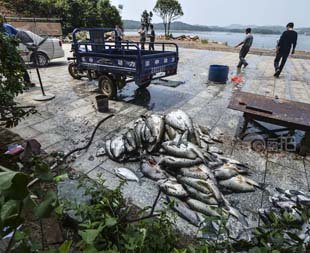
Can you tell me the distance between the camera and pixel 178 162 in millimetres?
2805

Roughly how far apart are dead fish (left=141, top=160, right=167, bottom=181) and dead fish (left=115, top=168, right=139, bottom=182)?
167 millimetres

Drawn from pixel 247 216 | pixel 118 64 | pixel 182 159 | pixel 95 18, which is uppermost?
pixel 95 18

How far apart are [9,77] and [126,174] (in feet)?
7.04

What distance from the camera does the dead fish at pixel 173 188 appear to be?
2502 mm

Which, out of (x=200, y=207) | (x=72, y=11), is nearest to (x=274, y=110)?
(x=200, y=207)

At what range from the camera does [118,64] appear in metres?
5.20

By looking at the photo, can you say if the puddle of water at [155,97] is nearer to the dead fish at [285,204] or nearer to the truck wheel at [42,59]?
the dead fish at [285,204]

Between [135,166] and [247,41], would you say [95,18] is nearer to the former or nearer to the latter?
[247,41]

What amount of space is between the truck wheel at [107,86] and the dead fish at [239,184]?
3985 millimetres

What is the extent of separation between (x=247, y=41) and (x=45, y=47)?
9288mm

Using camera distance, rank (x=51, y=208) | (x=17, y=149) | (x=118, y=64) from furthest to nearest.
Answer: (x=118, y=64)
(x=17, y=149)
(x=51, y=208)

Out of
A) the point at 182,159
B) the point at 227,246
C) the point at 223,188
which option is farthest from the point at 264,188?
the point at 227,246

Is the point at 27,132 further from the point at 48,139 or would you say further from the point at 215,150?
the point at 215,150

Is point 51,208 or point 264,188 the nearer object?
point 51,208
